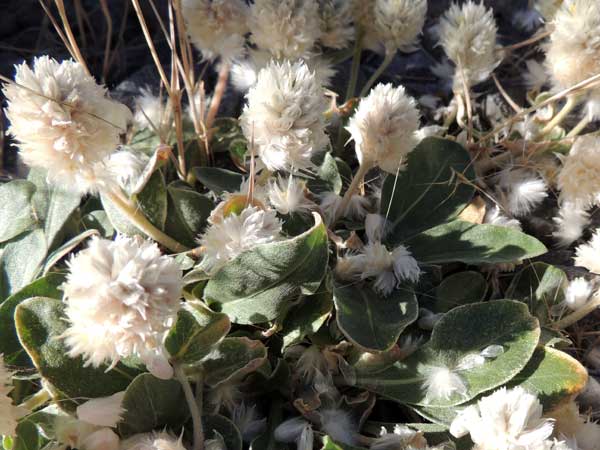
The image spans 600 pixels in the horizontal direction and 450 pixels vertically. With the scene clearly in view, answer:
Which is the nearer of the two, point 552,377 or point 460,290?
point 552,377

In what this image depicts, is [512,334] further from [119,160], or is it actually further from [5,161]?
[5,161]

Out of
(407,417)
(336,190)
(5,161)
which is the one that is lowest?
(407,417)

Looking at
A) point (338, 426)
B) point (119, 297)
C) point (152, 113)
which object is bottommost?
point (338, 426)

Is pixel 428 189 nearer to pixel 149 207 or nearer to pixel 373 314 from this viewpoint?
pixel 373 314

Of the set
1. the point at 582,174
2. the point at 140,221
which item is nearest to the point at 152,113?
the point at 140,221

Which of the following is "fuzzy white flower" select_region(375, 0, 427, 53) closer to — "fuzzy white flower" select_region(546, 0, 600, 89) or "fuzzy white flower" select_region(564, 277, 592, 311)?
"fuzzy white flower" select_region(546, 0, 600, 89)

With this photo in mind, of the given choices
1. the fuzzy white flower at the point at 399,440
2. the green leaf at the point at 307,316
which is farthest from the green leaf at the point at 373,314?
the fuzzy white flower at the point at 399,440

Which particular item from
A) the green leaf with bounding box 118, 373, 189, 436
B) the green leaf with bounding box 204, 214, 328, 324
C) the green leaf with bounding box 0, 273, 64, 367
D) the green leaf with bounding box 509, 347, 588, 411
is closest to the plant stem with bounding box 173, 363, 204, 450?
the green leaf with bounding box 118, 373, 189, 436

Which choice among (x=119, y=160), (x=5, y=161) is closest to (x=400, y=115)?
(x=119, y=160)
